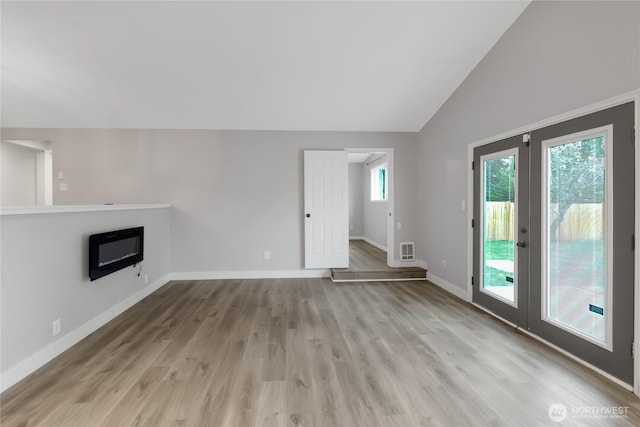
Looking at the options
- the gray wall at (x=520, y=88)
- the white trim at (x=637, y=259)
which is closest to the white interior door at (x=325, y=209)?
the gray wall at (x=520, y=88)

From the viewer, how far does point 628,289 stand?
189cm

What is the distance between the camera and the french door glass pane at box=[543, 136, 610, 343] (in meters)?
2.08

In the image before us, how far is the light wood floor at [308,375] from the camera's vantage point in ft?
5.34

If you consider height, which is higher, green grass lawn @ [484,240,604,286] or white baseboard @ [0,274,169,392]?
green grass lawn @ [484,240,604,286]

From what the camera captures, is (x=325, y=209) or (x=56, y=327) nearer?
(x=56, y=327)

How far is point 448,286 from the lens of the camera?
403 centimetres

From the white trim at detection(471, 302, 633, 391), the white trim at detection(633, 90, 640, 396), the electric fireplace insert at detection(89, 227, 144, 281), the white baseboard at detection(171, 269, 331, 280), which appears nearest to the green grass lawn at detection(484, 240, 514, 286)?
the white trim at detection(471, 302, 633, 391)

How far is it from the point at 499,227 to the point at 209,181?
4256mm

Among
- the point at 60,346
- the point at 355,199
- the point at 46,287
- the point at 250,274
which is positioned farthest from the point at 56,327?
the point at 355,199

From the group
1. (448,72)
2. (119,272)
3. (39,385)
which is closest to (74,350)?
(39,385)

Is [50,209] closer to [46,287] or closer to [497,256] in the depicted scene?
[46,287]

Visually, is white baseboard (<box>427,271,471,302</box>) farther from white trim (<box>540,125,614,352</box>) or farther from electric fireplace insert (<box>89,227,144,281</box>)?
electric fireplace insert (<box>89,227,144,281</box>)

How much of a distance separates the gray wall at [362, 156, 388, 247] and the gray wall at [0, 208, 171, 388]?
5.52m

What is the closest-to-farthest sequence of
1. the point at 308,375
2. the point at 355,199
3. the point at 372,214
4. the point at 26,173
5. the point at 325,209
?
1. the point at 308,375
2. the point at 325,209
3. the point at 26,173
4. the point at 372,214
5. the point at 355,199
